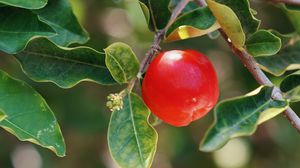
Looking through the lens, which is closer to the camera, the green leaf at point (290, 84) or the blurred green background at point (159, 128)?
the green leaf at point (290, 84)

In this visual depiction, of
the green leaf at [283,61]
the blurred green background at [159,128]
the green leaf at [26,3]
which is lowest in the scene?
the blurred green background at [159,128]

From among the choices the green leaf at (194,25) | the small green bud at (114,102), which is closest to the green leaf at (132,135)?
the small green bud at (114,102)

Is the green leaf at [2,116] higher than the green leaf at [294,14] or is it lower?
higher

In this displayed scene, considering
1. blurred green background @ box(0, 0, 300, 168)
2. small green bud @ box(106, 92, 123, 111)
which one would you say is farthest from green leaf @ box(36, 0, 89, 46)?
blurred green background @ box(0, 0, 300, 168)

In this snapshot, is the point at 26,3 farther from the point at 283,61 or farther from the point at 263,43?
the point at 283,61

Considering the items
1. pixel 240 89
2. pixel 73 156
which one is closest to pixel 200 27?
pixel 240 89

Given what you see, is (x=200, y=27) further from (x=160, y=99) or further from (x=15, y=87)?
(x=15, y=87)

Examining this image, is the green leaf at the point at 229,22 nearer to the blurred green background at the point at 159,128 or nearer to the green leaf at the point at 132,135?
the green leaf at the point at 132,135
